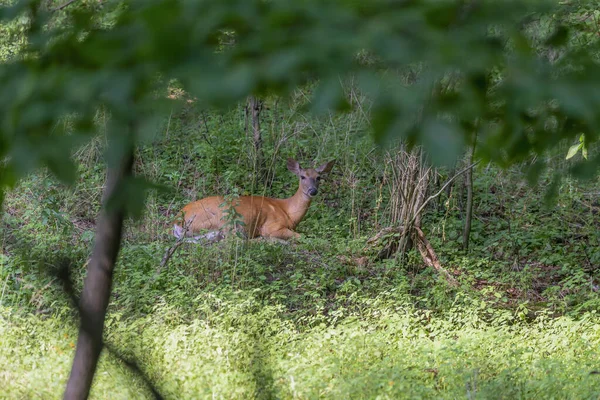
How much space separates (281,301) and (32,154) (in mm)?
5364

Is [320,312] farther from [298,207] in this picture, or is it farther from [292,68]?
[292,68]

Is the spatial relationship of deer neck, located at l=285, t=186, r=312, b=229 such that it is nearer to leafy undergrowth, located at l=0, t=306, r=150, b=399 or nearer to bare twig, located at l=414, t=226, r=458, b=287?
bare twig, located at l=414, t=226, r=458, b=287

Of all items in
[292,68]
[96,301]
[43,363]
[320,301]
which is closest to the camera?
[292,68]

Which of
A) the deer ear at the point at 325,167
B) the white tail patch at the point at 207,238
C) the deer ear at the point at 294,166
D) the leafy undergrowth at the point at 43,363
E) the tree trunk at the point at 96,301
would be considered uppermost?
the tree trunk at the point at 96,301

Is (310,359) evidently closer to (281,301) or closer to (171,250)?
(281,301)

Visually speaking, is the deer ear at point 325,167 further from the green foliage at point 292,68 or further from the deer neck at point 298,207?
the green foliage at point 292,68

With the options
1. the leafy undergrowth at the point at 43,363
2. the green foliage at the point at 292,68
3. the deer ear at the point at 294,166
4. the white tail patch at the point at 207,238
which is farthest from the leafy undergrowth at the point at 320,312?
the deer ear at the point at 294,166

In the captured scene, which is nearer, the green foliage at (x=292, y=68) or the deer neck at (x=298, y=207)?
the green foliage at (x=292, y=68)

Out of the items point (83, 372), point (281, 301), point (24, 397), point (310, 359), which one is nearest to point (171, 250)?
point (281, 301)

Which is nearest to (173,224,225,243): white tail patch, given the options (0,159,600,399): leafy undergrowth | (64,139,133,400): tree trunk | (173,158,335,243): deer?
(0,159,600,399): leafy undergrowth

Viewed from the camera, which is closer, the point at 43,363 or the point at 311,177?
the point at 43,363

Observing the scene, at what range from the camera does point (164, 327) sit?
509 centimetres

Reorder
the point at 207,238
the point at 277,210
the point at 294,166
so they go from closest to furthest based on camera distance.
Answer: the point at 207,238 → the point at 277,210 → the point at 294,166

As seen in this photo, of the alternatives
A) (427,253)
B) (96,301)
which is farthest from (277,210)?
(96,301)
